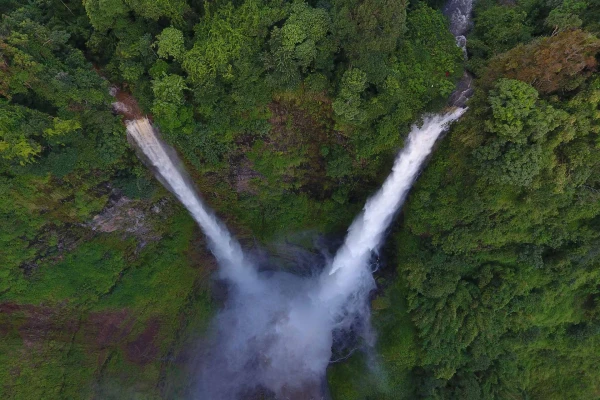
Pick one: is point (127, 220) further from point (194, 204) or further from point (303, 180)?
point (303, 180)

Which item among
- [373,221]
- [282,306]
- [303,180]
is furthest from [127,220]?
[373,221]

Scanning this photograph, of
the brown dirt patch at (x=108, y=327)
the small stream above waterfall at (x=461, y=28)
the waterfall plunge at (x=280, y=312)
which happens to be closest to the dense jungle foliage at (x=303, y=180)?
the brown dirt patch at (x=108, y=327)

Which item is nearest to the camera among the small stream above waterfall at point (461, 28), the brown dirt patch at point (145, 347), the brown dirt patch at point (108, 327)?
the small stream above waterfall at point (461, 28)

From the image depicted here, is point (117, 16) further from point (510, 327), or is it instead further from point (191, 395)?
point (510, 327)

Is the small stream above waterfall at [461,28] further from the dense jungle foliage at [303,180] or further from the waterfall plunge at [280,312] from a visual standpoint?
the waterfall plunge at [280,312]

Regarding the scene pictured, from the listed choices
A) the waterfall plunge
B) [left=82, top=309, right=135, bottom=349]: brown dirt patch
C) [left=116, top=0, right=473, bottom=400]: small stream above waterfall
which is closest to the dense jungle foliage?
[left=82, top=309, right=135, bottom=349]: brown dirt patch
